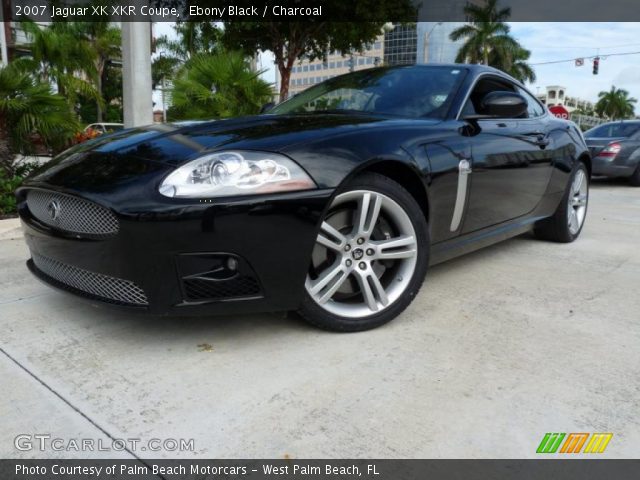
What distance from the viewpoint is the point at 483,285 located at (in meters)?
3.37

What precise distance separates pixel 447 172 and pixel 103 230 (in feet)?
5.51

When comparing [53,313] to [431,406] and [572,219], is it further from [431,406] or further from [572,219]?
[572,219]

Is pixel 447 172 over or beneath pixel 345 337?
over

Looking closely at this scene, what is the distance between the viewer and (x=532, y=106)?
417cm

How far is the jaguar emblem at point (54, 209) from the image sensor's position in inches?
91.4

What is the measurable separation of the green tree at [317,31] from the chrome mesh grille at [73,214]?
1312 centimetres

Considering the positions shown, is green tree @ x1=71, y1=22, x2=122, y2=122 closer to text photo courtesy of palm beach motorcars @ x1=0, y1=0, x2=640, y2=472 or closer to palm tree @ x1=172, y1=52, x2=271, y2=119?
palm tree @ x1=172, y1=52, x2=271, y2=119

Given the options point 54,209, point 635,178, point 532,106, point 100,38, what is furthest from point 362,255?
point 100,38

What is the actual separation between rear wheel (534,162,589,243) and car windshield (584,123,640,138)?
23.2 ft

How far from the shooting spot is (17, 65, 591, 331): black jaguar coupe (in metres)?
2.09

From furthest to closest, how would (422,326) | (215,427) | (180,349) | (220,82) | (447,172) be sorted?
1. (220,82)
2. (447,172)
3. (422,326)
4. (180,349)
5. (215,427)

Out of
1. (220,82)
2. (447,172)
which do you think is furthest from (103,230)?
(220,82)

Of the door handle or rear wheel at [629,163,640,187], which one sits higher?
the door handle

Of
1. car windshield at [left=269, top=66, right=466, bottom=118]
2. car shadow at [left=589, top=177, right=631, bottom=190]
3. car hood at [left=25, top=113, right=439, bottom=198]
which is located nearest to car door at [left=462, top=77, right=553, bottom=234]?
car windshield at [left=269, top=66, right=466, bottom=118]
